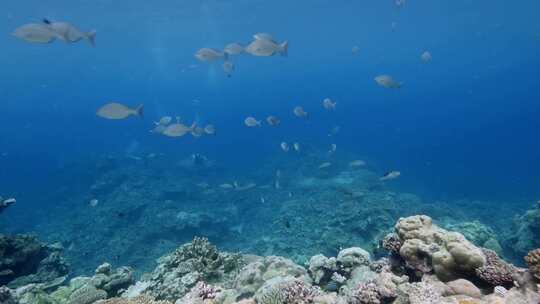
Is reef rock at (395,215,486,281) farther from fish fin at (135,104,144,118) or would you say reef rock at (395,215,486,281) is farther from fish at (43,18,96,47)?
fish at (43,18,96,47)

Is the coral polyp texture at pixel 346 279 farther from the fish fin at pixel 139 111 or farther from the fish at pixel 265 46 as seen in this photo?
the fish at pixel 265 46

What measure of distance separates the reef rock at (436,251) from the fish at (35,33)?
8.48 meters

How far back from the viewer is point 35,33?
28.9ft

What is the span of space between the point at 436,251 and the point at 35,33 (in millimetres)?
9232

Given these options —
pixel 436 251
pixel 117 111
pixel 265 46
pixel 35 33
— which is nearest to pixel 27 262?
pixel 117 111

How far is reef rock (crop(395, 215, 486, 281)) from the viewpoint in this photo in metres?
4.43

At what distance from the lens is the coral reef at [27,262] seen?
9.45 metres

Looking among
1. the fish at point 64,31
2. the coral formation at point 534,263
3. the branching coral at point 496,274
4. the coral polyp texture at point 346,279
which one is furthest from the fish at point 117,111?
the coral formation at point 534,263

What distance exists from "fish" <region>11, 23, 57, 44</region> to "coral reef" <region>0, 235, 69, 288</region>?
4.93m

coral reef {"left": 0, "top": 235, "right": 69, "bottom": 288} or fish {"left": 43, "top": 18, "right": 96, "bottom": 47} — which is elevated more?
fish {"left": 43, "top": 18, "right": 96, "bottom": 47}

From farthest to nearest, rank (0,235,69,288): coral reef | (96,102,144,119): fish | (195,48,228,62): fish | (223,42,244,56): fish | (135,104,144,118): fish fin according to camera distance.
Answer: (223,42,244,56): fish < (195,48,228,62): fish < (135,104,144,118): fish fin < (96,102,144,119): fish < (0,235,69,288): coral reef

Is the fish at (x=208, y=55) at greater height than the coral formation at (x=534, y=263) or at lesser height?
greater

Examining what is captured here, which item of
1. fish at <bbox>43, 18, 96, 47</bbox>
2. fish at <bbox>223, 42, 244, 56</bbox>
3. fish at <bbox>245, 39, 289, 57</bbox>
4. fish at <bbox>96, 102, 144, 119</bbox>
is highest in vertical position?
fish at <bbox>223, 42, 244, 56</bbox>

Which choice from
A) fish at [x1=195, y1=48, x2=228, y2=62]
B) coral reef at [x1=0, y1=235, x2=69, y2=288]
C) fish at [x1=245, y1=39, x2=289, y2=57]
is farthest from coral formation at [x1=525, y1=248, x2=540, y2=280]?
coral reef at [x1=0, y1=235, x2=69, y2=288]
